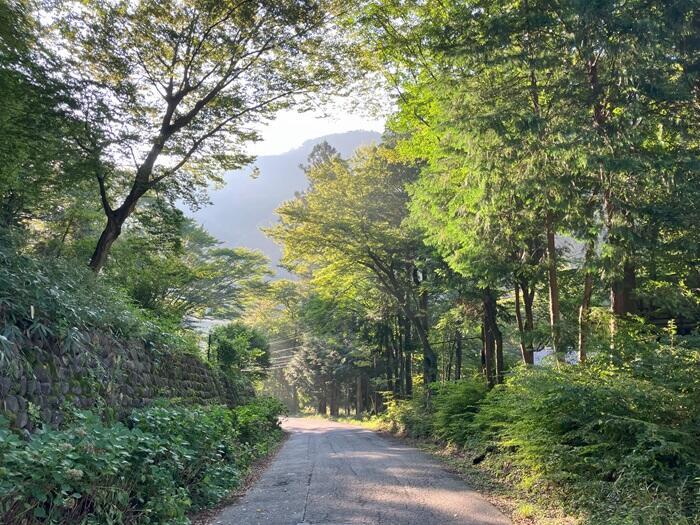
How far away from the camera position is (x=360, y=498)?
676 centimetres

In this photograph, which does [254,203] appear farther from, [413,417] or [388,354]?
[413,417]

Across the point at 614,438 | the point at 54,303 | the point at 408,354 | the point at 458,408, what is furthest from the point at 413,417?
the point at 54,303

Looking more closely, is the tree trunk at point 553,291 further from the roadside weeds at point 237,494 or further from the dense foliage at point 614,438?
the roadside weeds at point 237,494

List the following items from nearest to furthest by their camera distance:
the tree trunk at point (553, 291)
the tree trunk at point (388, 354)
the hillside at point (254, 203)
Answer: the tree trunk at point (553, 291) < the tree trunk at point (388, 354) < the hillside at point (254, 203)

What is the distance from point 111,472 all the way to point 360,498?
3585 millimetres

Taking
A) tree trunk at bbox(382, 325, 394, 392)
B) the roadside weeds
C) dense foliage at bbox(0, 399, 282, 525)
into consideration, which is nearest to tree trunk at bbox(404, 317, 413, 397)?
tree trunk at bbox(382, 325, 394, 392)

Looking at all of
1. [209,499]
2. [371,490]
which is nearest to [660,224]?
[371,490]

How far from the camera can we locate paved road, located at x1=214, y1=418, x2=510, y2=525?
5.77 metres

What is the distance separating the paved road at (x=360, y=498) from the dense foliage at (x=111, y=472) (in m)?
0.77

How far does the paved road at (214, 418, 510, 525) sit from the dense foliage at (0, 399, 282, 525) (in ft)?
2.52

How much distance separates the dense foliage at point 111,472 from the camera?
360 centimetres

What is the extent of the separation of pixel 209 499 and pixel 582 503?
15.3 ft

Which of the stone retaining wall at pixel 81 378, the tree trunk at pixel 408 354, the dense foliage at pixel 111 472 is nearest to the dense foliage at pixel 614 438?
the dense foliage at pixel 111 472

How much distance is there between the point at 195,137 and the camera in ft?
41.5
